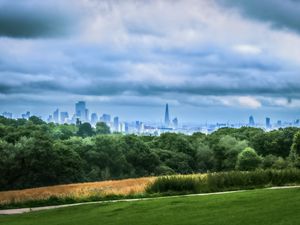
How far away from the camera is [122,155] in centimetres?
8500

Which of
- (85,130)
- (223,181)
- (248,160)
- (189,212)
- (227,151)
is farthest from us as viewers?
(85,130)

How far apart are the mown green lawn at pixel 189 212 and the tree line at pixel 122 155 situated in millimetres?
36169

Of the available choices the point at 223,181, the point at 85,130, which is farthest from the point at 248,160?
the point at 85,130

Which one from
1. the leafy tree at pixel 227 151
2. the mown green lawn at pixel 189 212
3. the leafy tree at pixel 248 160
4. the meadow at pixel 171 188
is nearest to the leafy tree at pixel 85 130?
the leafy tree at pixel 227 151

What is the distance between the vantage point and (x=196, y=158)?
310ft

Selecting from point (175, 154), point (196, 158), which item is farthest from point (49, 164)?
point (196, 158)

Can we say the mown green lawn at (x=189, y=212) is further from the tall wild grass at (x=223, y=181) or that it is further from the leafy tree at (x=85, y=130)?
the leafy tree at (x=85, y=130)

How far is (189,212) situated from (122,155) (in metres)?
68.0

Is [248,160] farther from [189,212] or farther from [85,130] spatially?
[85,130]

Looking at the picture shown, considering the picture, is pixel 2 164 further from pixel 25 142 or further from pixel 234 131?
pixel 234 131

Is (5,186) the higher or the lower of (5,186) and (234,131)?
the lower

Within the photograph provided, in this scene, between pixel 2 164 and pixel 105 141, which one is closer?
pixel 2 164

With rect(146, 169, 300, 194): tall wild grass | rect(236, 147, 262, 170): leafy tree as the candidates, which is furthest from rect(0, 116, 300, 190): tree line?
rect(146, 169, 300, 194): tall wild grass

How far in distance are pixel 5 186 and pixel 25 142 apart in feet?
21.2
